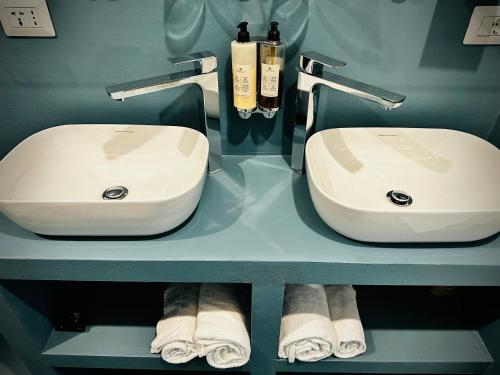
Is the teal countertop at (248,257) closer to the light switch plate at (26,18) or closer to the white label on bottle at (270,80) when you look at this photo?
the white label on bottle at (270,80)

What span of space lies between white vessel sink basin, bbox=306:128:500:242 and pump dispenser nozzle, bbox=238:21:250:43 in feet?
0.96

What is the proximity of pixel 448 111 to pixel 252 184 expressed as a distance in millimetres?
591

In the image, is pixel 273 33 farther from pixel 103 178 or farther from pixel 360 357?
pixel 360 357

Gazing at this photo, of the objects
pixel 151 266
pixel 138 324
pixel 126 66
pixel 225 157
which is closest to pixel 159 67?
pixel 126 66

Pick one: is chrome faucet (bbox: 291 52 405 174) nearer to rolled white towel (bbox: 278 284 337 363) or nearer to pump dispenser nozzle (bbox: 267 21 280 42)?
pump dispenser nozzle (bbox: 267 21 280 42)

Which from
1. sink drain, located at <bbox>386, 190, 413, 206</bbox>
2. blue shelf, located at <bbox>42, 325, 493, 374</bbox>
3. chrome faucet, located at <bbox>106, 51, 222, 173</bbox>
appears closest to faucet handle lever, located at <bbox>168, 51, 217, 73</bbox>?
chrome faucet, located at <bbox>106, 51, 222, 173</bbox>

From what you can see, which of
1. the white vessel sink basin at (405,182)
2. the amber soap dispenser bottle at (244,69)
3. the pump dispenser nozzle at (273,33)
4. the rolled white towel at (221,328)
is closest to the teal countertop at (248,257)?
the white vessel sink basin at (405,182)

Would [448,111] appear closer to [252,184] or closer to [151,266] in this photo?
[252,184]

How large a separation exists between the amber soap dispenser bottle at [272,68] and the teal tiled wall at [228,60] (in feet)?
0.28

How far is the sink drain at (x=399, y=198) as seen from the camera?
0.87 metres

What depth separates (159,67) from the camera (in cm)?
97

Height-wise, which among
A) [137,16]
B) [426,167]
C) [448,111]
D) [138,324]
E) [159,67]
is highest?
[137,16]

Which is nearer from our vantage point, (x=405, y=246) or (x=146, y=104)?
(x=405, y=246)

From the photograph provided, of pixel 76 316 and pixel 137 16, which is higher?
pixel 137 16
